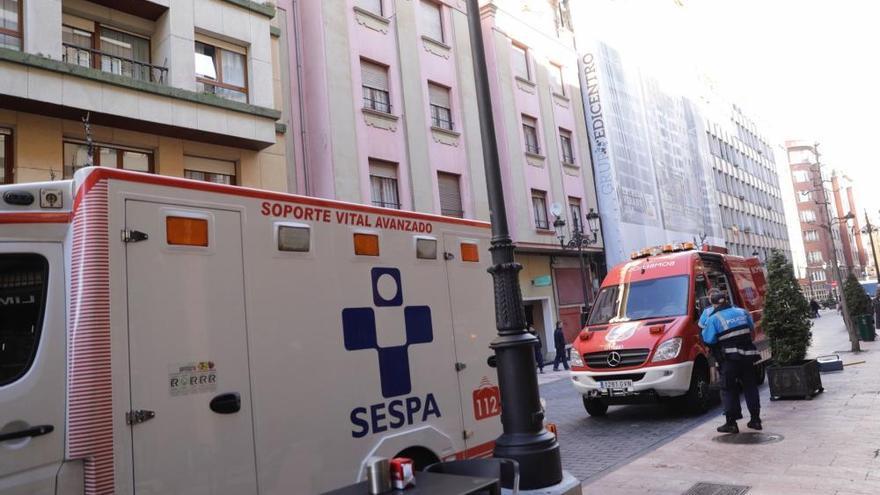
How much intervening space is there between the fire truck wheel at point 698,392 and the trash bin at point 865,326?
13.2m

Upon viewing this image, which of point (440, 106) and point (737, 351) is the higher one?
point (440, 106)

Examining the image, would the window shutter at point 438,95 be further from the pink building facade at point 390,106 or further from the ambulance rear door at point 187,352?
the ambulance rear door at point 187,352

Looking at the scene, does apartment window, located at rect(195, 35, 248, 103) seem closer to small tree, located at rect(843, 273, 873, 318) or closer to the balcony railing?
the balcony railing

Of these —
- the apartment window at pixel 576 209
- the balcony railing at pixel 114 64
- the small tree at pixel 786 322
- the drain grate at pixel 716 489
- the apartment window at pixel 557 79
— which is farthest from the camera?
the apartment window at pixel 557 79

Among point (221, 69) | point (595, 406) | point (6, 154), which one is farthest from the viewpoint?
point (221, 69)

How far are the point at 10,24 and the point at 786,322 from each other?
1435 cm

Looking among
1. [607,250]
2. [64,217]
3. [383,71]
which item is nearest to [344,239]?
[64,217]

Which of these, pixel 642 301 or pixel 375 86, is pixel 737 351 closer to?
pixel 642 301

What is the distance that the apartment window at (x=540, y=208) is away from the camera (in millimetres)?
25031

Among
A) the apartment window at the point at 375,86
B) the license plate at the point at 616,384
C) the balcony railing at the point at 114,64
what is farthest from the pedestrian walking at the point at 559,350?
the balcony railing at the point at 114,64

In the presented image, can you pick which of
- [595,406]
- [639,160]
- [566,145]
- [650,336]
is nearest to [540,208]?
[566,145]

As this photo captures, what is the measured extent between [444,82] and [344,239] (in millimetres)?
18085

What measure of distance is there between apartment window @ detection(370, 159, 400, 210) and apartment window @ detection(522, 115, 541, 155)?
817 cm

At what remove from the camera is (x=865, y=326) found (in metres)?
19.5
